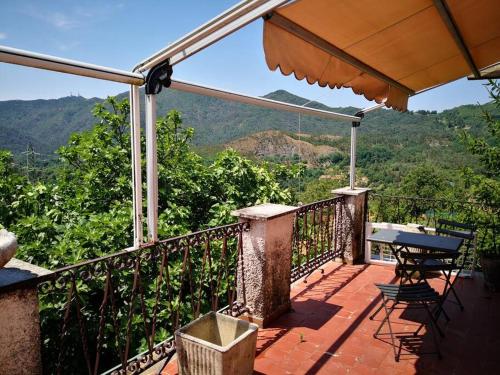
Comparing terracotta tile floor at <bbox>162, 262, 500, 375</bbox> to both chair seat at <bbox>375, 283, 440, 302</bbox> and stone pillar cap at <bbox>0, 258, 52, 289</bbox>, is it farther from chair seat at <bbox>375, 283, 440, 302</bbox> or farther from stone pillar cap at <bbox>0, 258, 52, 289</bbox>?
stone pillar cap at <bbox>0, 258, 52, 289</bbox>

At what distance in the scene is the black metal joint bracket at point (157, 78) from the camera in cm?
239

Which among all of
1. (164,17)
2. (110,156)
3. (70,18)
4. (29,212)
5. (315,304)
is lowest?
(315,304)

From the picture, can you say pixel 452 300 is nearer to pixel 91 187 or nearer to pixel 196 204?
pixel 196 204

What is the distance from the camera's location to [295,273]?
468cm

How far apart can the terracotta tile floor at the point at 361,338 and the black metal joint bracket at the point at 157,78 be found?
2118 mm

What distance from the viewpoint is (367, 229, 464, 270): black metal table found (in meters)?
3.73

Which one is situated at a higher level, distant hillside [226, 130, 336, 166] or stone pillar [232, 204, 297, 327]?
distant hillside [226, 130, 336, 166]

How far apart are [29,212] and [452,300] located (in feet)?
23.0

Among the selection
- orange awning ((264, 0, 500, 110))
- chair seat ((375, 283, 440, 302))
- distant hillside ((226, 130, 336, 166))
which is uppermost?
distant hillside ((226, 130, 336, 166))

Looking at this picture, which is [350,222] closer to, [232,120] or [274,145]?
[274,145]

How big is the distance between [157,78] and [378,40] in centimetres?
179

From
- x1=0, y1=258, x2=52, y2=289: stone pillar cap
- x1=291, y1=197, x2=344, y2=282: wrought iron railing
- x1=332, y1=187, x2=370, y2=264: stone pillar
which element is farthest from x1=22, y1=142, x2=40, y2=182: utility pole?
x1=0, y1=258, x2=52, y2=289: stone pillar cap

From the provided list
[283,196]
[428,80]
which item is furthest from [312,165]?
[428,80]

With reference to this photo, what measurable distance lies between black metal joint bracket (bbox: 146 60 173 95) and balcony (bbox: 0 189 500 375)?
109 cm
